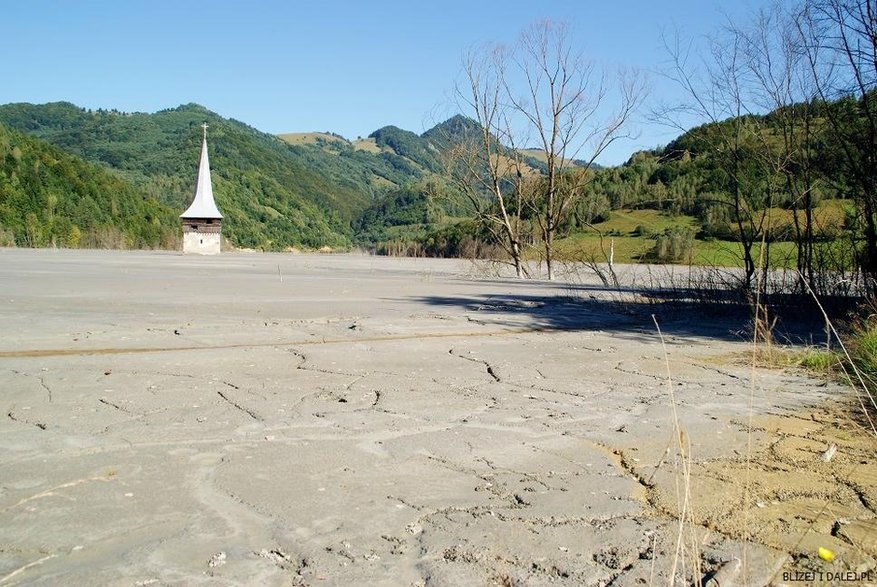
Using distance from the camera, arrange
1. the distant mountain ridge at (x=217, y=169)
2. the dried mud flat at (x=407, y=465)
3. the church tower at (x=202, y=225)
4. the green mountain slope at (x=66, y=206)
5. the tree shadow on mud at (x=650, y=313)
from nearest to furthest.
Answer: the dried mud flat at (x=407, y=465)
the tree shadow on mud at (x=650, y=313)
the church tower at (x=202, y=225)
the green mountain slope at (x=66, y=206)
the distant mountain ridge at (x=217, y=169)

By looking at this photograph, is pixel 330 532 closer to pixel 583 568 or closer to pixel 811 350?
pixel 583 568

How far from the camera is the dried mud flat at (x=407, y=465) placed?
2.71 metres

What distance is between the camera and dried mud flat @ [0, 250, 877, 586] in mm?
2709

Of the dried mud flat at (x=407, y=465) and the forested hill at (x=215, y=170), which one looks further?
the forested hill at (x=215, y=170)

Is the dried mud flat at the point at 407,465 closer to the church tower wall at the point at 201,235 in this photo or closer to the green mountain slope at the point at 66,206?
the church tower wall at the point at 201,235

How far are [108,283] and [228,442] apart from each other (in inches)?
515

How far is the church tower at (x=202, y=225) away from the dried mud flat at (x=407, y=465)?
40.3 m

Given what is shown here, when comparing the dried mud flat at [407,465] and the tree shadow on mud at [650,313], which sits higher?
the tree shadow on mud at [650,313]

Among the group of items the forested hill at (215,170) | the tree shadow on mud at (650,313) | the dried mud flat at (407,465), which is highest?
the forested hill at (215,170)

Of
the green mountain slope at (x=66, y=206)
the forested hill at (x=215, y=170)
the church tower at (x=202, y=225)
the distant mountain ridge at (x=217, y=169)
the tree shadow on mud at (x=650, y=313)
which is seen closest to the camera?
the tree shadow on mud at (x=650, y=313)

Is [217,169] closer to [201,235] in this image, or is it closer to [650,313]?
[201,235]

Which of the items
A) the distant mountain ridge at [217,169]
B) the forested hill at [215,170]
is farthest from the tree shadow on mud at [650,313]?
the distant mountain ridge at [217,169]

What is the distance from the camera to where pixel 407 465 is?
3902 millimetres

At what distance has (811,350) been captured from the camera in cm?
774
